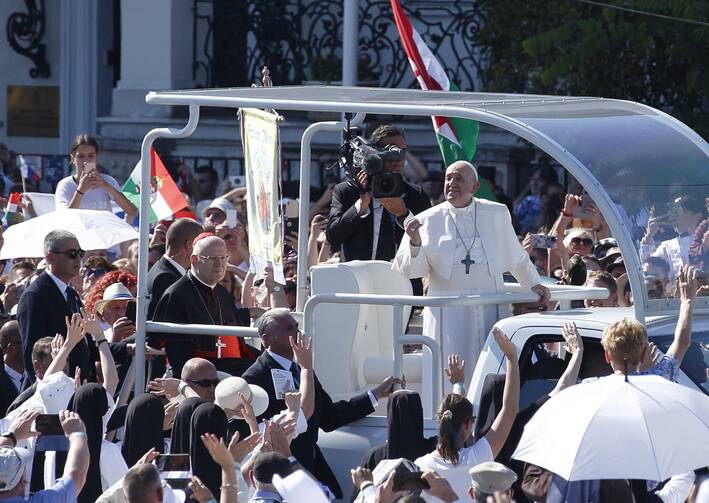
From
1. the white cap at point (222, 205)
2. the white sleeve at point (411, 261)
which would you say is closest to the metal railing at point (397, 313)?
the white sleeve at point (411, 261)

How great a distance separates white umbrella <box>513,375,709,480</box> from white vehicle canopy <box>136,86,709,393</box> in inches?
58.5

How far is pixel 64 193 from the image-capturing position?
12266mm

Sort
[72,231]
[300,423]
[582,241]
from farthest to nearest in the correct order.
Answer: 1. [582,241]
2. [72,231]
3. [300,423]

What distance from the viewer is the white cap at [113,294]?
9.52 metres

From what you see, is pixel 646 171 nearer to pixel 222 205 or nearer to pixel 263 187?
pixel 263 187

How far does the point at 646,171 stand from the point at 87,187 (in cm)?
495

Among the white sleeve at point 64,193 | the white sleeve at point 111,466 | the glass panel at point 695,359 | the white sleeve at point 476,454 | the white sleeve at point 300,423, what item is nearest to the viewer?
the white sleeve at point 476,454

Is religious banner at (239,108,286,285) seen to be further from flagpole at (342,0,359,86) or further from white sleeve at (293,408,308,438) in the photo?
flagpole at (342,0,359,86)


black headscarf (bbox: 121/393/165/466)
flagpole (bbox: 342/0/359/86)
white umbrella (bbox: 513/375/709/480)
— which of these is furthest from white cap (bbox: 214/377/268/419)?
flagpole (bbox: 342/0/359/86)

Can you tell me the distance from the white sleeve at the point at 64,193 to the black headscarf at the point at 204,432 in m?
5.23

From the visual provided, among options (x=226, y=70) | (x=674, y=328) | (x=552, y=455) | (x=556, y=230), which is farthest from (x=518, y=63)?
(x=552, y=455)

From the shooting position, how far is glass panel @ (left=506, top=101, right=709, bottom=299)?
25.8 ft

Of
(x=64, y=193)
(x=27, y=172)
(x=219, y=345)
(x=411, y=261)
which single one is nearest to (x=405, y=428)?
(x=411, y=261)

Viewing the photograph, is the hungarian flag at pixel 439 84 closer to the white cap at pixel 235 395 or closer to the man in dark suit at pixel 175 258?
the man in dark suit at pixel 175 258
